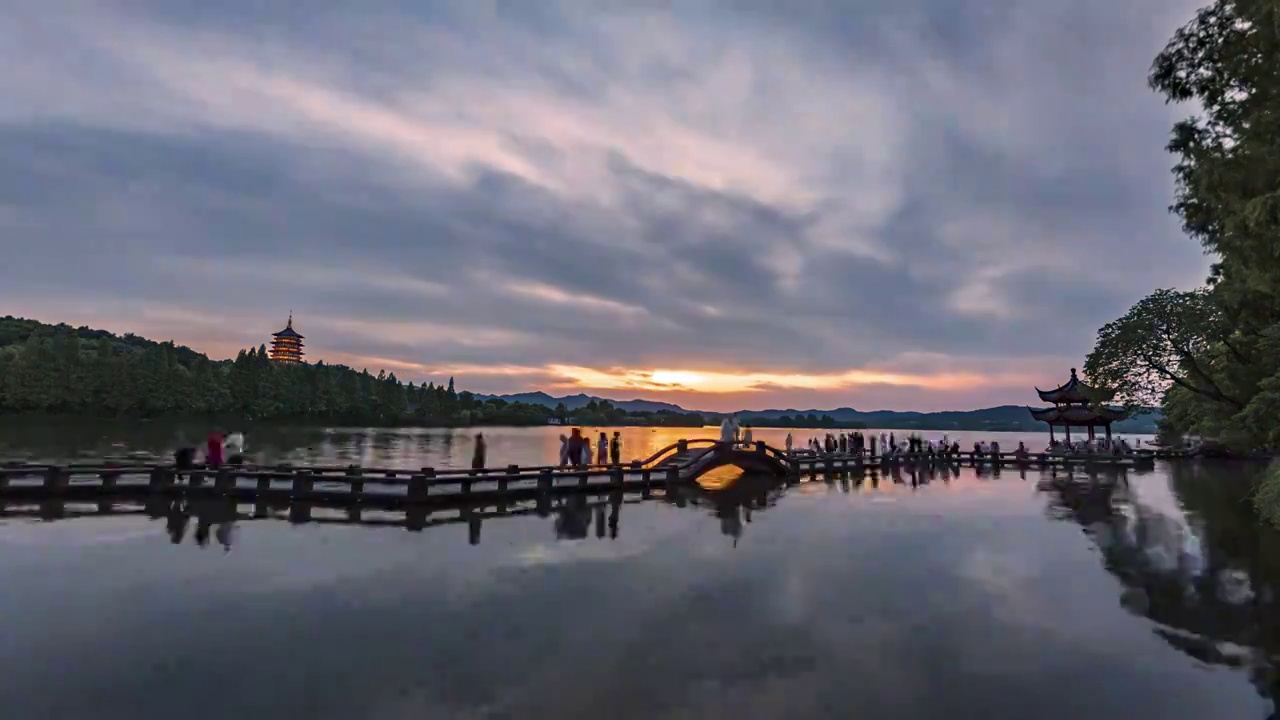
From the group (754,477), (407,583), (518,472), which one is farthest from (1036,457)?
(407,583)

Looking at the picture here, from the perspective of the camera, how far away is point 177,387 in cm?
7938

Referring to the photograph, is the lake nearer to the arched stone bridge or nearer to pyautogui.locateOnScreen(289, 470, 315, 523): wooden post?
pyautogui.locateOnScreen(289, 470, 315, 523): wooden post

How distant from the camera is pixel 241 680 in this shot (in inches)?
245

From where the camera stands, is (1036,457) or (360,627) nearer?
(360,627)

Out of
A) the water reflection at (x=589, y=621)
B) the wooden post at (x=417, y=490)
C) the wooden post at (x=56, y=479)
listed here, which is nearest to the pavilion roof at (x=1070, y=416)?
the water reflection at (x=589, y=621)

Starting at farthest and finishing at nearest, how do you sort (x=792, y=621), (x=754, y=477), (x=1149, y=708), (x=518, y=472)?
(x=754, y=477) → (x=518, y=472) → (x=792, y=621) → (x=1149, y=708)

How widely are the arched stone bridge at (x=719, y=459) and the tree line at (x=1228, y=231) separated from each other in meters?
13.5

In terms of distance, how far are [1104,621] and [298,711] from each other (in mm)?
10261

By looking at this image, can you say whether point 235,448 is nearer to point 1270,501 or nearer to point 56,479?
point 56,479

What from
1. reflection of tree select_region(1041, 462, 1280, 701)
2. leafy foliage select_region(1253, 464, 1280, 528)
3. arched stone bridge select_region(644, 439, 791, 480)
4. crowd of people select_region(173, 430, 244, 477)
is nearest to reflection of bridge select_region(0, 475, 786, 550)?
crowd of people select_region(173, 430, 244, 477)

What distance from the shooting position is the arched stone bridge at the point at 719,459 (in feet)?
86.2

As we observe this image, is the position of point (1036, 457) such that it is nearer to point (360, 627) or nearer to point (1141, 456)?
point (1141, 456)

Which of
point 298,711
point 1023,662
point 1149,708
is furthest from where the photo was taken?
point 1023,662

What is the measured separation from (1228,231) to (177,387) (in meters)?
98.2
